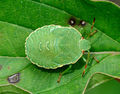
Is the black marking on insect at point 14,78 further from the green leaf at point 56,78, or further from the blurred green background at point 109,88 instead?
the blurred green background at point 109,88

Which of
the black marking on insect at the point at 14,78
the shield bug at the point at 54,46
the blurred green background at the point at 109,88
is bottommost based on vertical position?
the blurred green background at the point at 109,88

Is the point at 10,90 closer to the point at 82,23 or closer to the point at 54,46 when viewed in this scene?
the point at 54,46

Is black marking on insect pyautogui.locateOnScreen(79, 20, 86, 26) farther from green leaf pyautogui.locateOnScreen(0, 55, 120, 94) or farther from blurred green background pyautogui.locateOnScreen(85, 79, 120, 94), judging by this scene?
blurred green background pyautogui.locateOnScreen(85, 79, 120, 94)

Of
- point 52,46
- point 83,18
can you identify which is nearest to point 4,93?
point 52,46

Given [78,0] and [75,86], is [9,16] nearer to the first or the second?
[78,0]

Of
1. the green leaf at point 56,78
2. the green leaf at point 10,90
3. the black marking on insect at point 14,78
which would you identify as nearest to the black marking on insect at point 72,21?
the green leaf at point 56,78

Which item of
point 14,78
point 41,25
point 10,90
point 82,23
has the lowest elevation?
point 10,90

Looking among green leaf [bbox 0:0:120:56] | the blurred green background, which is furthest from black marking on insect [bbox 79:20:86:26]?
the blurred green background

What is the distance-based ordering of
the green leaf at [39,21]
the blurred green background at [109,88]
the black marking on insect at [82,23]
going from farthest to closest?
the blurred green background at [109,88] → the black marking on insect at [82,23] → the green leaf at [39,21]

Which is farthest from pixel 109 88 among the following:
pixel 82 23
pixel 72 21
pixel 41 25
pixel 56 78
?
pixel 41 25
